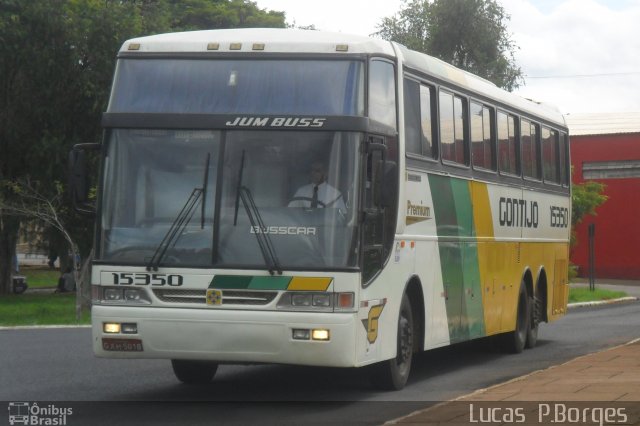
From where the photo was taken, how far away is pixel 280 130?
12117mm

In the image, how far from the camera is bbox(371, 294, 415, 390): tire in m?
13.3

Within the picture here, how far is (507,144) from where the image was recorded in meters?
18.2

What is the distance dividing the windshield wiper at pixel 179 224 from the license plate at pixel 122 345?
2.09ft

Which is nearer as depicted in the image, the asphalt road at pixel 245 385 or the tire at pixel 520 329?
the asphalt road at pixel 245 385

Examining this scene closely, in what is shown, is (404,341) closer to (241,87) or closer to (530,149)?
(241,87)

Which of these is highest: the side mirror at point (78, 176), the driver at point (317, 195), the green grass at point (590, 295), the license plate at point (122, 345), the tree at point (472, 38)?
the tree at point (472, 38)

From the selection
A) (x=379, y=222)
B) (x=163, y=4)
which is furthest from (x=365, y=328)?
(x=163, y=4)

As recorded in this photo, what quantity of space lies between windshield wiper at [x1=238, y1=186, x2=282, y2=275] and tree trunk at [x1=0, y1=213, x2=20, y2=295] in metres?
29.7

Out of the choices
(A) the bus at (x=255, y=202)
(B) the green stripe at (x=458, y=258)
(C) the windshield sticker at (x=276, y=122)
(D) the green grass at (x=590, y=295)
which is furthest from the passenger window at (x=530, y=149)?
(D) the green grass at (x=590, y=295)

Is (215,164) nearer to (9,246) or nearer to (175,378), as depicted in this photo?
(175,378)

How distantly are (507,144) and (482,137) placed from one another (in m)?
1.41

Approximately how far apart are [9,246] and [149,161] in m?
32.8

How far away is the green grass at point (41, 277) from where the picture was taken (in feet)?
202

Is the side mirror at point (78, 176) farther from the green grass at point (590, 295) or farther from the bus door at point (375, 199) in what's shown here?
the green grass at point (590, 295)
